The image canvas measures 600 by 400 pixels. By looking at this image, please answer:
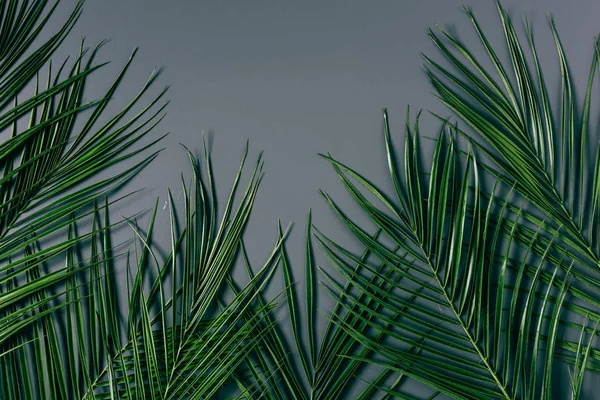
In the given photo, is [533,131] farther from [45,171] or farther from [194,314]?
[45,171]

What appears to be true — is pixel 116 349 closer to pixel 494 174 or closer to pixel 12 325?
pixel 12 325

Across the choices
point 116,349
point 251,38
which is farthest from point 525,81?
point 116,349

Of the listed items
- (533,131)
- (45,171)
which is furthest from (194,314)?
(533,131)

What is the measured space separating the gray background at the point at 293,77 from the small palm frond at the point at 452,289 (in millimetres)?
58

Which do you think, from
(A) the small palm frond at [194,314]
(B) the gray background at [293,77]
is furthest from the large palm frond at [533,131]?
(A) the small palm frond at [194,314]

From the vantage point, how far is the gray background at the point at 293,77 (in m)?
0.93

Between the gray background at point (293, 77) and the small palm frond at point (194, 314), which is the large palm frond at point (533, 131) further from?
the small palm frond at point (194, 314)

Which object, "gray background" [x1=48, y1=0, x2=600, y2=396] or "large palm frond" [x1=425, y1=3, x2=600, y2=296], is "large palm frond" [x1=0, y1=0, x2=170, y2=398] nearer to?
"gray background" [x1=48, y1=0, x2=600, y2=396]

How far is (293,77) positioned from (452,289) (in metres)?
0.44

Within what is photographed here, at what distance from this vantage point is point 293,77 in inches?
38.7

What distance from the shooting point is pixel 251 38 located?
39.7 inches

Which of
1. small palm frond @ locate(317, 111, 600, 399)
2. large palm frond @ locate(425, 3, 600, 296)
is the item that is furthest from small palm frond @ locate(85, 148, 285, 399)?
large palm frond @ locate(425, 3, 600, 296)

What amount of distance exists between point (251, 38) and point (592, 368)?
752 millimetres

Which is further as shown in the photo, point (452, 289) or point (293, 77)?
point (293, 77)
